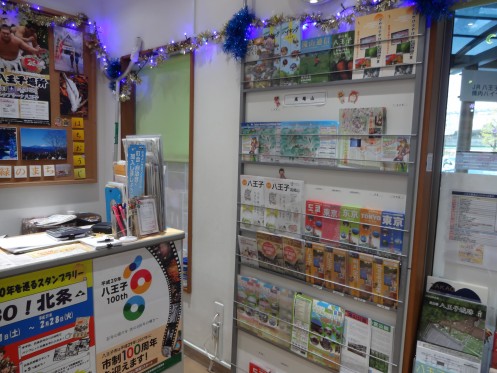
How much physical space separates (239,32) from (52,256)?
60.1 inches

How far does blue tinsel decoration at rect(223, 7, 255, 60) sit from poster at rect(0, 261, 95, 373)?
1407mm

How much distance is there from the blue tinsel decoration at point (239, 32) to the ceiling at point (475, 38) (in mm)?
1060

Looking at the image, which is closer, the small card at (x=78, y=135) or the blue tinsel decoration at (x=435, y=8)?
the blue tinsel decoration at (x=435, y=8)

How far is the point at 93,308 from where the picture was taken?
4.75 feet

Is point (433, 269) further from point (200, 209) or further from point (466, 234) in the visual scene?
point (200, 209)

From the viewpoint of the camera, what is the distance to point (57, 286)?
1.35 metres

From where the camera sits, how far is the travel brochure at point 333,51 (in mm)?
1600

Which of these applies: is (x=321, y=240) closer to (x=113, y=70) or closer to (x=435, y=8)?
(x=435, y=8)

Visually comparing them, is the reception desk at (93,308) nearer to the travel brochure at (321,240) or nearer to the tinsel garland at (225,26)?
the travel brochure at (321,240)

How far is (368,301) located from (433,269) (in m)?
0.40

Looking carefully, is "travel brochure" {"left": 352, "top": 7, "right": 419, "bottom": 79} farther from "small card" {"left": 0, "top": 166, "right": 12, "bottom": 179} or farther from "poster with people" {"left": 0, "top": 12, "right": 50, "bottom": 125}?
"small card" {"left": 0, "top": 166, "right": 12, "bottom": 179}

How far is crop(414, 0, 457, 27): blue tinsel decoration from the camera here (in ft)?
4.79

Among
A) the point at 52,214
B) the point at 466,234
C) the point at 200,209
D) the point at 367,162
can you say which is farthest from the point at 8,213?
the point at 466,234

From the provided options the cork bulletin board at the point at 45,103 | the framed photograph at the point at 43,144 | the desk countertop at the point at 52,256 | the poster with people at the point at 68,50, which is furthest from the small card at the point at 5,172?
the desk countertop at the point at 52,256
